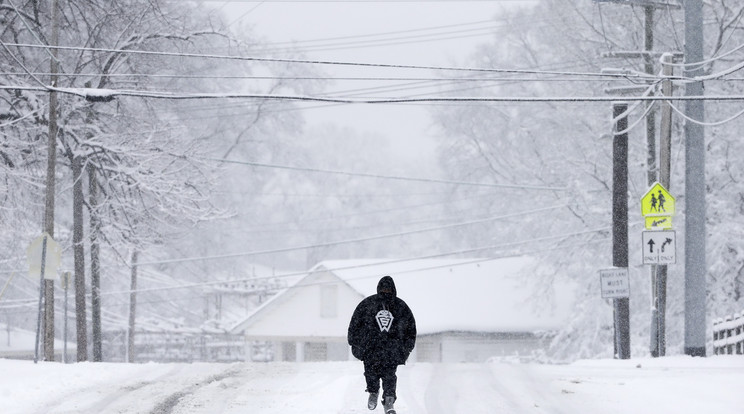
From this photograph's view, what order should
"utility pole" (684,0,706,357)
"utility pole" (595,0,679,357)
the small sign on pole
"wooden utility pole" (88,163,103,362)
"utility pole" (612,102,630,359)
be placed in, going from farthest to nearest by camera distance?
"wooden utility pole" (88,163,103,362), "utility pole" (612,102,630,359), "utility pole" (595,0,679,357), "utility pole" (684,0,706,357), the small sign on pole

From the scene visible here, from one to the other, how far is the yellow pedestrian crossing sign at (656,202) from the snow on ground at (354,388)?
132 inches

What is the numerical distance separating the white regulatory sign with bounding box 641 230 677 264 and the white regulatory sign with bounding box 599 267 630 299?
78.1 inches

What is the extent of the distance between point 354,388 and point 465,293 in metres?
35.2

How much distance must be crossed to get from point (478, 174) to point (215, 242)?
14310 mm

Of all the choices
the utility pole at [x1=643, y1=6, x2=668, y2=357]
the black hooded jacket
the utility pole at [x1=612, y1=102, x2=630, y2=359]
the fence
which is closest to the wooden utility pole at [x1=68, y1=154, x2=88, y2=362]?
the utility pole at [x1=612, y1=102, x2=630, y2=359]

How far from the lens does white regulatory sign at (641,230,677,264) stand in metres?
22.3

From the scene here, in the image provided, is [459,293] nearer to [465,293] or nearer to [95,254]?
[465,293]

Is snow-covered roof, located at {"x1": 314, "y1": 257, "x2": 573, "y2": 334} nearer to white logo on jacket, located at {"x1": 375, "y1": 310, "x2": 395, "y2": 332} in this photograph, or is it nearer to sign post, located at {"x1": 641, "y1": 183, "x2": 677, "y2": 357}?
sign post, located at {"x1": 641, "y1": 183, "x2": 677, "y2": 357}

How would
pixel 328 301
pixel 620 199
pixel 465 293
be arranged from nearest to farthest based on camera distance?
pixel 620 199, pixel 465 293, pixel 328 301

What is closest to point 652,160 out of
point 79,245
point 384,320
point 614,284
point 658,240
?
point 614,284

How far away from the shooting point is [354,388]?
54.9 feet

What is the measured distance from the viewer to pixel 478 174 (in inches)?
2355

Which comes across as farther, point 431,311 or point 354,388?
point 431,311

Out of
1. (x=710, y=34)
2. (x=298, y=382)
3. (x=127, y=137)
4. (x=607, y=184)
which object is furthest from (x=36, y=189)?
(x=710, y=34)
